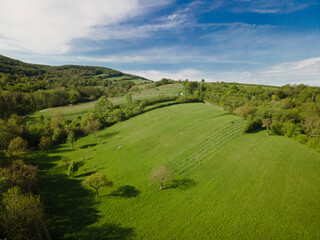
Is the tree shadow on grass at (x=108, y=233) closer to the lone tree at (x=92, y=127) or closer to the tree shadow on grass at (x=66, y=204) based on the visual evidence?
the tree shadow on grass at (x=66, y=204)

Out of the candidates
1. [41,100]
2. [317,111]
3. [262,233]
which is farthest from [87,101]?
[317,111]

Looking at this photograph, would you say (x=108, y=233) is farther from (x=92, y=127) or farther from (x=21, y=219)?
(x=92, y=127)

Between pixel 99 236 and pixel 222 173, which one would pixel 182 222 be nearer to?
pixel 99 236

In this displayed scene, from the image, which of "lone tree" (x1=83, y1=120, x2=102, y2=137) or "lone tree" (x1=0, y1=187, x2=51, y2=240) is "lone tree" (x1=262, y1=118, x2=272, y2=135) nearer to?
"lone tree" (x1=0, y1=187, x2=51, y2=240)

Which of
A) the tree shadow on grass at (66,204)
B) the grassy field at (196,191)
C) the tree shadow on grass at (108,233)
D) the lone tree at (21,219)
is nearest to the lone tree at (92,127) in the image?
the grassy field at (196,191)

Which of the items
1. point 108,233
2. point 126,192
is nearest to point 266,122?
point 126,192
